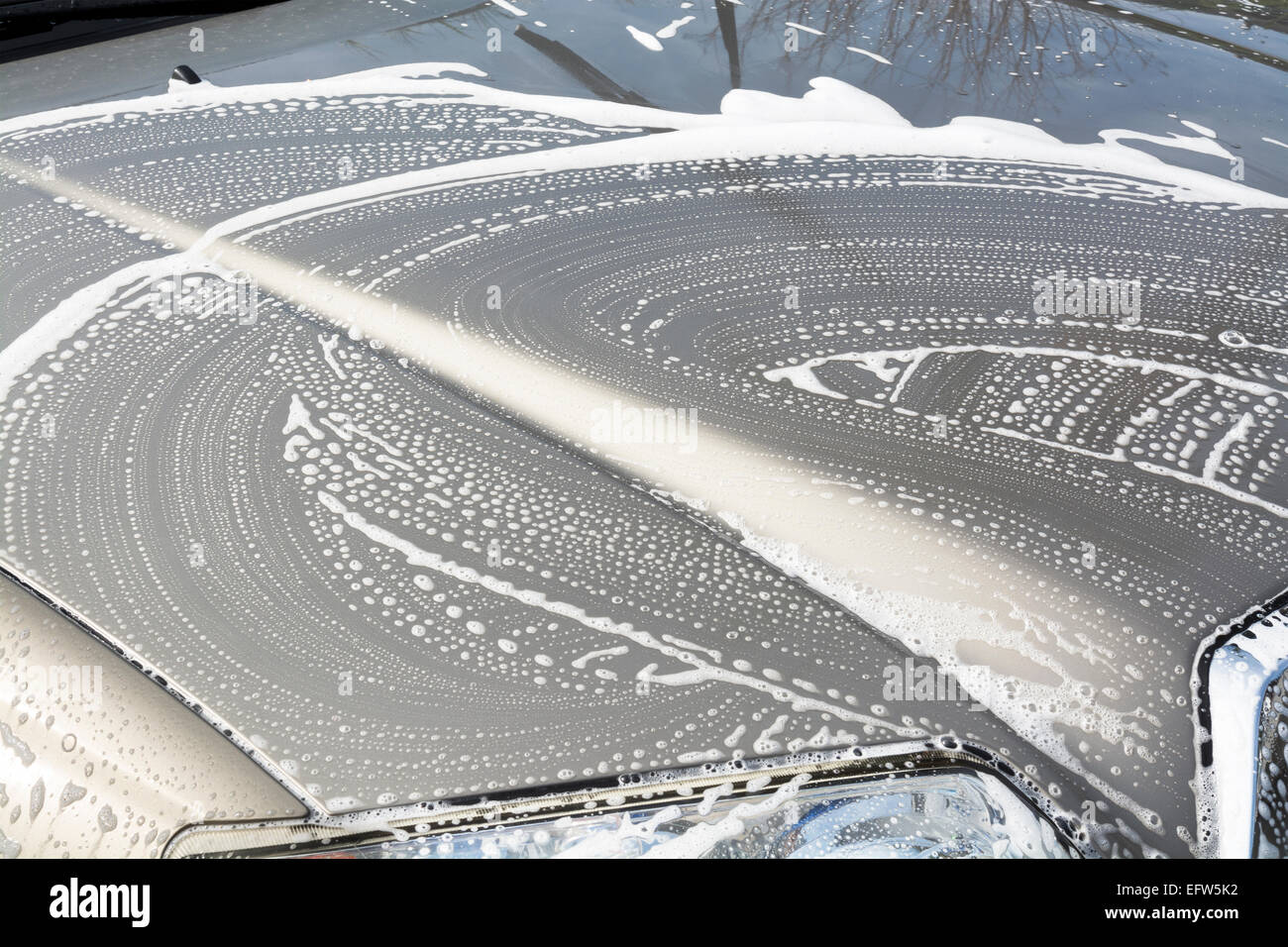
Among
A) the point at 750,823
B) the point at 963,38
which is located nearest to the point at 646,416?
the point at 750,823

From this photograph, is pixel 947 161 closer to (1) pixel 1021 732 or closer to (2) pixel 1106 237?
(2) pixel 1106 237

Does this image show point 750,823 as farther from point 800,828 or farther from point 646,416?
point 646,416

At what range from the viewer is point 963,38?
4.15 feet

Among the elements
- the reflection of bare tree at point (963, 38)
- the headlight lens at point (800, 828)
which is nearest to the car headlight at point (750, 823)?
the headlight lens at point (800, 828)

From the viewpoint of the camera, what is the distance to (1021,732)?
535mm

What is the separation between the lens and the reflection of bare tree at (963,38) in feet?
3.89

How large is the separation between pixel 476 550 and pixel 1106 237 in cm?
73

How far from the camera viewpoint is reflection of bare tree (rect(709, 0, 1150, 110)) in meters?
1.19

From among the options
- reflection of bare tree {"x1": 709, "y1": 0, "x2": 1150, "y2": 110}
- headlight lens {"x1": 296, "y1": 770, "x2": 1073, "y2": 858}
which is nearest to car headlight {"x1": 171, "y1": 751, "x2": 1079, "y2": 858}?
headlight lens {"x1": 296, "y1": 770, "x2": 1073, "y2": 858}

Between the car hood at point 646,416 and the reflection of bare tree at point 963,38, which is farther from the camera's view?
the reflection of bare tree at point 963,38

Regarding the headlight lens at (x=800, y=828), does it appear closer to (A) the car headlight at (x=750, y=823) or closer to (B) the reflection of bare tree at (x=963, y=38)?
(A) the car headlight at (x=750, y=823)

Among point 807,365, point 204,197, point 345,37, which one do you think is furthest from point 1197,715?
point 345,37
